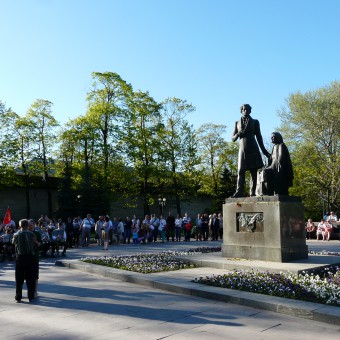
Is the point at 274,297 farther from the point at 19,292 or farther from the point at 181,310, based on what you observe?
the point at 19,292

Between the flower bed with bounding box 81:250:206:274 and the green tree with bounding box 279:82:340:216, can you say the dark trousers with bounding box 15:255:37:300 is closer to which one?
the flower bed with bounding box 81:250:206:274

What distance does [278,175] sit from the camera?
1133 cm

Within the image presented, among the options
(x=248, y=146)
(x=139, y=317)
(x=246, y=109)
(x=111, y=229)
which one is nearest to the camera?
(x=139, y=317)

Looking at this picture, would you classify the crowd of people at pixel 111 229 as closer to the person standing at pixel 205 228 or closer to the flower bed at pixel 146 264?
the person standing at pixel 205 228

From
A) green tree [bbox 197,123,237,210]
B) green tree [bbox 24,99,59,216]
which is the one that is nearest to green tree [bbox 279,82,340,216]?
green tree [bbox 197,123,237,210]

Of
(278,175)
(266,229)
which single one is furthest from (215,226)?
(266,229)

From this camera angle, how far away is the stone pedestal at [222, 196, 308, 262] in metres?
10.6

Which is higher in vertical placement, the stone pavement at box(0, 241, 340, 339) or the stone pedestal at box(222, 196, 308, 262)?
the stone pedestal at box(222, 196, 308, 262)

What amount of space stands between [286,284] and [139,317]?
3228 mm

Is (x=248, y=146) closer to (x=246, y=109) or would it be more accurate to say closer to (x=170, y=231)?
(x=246, y=109)

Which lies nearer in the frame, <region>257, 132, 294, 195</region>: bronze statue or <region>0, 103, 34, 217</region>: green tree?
<region>257, 132, 294, 195</region>: bronze statue

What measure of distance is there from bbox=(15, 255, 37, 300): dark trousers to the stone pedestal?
19.4ft

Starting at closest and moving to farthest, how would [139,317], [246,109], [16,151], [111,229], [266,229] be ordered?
[139,317] < [266,229] < [246,109] < [111,229] < [16,151]

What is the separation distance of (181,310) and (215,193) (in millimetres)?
38201
